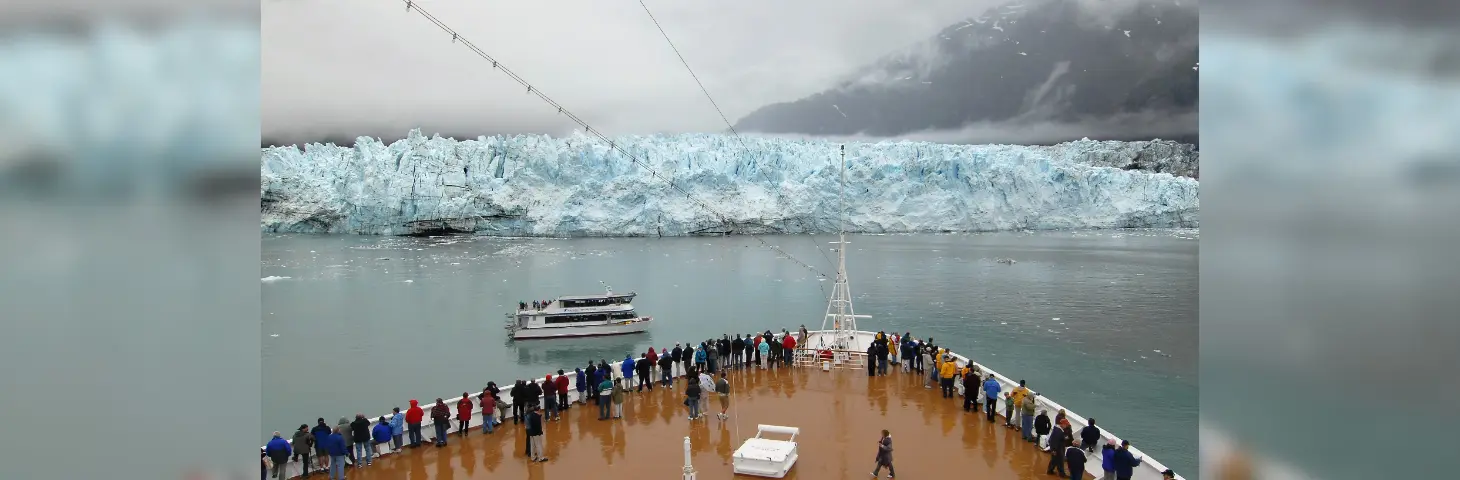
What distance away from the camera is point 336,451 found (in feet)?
24.9

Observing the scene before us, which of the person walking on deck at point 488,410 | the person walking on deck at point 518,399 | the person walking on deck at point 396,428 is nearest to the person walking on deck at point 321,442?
the person walking on deck at point 396,428

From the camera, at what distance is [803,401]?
10602 millimetres

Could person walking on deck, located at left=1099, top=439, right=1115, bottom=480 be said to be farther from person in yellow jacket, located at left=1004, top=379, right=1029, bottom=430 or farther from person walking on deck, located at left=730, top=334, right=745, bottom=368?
person walking on deck, located at left=730, top=334, right=745, bottom=368

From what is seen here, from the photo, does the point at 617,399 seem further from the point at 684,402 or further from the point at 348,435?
the point at 348,435

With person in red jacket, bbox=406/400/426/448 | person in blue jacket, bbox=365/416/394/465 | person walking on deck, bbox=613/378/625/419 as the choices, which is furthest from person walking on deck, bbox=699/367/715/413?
person in blue jacket, bbox=365/416/394/465

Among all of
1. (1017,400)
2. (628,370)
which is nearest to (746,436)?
(628,370)

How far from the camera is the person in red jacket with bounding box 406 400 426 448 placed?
8422 millimetres

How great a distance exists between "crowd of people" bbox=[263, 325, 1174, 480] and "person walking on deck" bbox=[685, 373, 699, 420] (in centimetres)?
1

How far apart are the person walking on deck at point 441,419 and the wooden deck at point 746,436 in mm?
148

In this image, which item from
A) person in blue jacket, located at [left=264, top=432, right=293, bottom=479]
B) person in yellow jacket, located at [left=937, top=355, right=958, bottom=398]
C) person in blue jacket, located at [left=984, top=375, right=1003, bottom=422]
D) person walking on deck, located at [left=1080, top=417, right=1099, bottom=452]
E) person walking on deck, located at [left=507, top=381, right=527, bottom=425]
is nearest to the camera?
person in blue jacket, located at [left=264, top=432, right=293, bottom=479]
